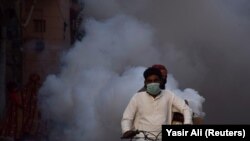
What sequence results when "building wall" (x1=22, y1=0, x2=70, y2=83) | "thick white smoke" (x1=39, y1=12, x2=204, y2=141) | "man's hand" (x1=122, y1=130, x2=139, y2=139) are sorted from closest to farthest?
1. "man's hand" (x1=122, y1=130, x2=139, y2=139)
2. "thick white smoke" (x1=39, y1=12, x2=204, y2=141)
3. "building wall" (x1=22, y1=0, x2=70, y2=83)

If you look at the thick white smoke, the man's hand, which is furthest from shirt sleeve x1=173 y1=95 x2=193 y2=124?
the thick white smoke

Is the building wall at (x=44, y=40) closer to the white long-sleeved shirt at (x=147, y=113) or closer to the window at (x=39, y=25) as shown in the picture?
the window at (x=39, y=25)

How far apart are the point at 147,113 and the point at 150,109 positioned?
5 centimetres

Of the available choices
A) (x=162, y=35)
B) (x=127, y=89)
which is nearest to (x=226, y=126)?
(x=127, y=89)

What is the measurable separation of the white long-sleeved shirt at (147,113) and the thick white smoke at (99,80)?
6600 millimetres

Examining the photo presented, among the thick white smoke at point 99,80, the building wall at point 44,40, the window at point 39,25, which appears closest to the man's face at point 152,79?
the thick white smoke at point 99,80

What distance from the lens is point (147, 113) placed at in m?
7.91

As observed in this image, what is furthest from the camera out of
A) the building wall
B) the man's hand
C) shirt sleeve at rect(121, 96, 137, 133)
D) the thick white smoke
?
the building wall

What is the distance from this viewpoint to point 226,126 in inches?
276

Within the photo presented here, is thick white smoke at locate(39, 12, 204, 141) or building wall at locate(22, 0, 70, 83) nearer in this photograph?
Result: thick white smoke at locate(39, 12, 204, 141)

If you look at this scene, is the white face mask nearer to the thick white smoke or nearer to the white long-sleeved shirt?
the white long-sleeved shirt

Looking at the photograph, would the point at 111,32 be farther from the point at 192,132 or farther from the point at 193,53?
the point at 192,132

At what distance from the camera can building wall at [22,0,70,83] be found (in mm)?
15953

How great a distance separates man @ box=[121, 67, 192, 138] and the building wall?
8185 mm
